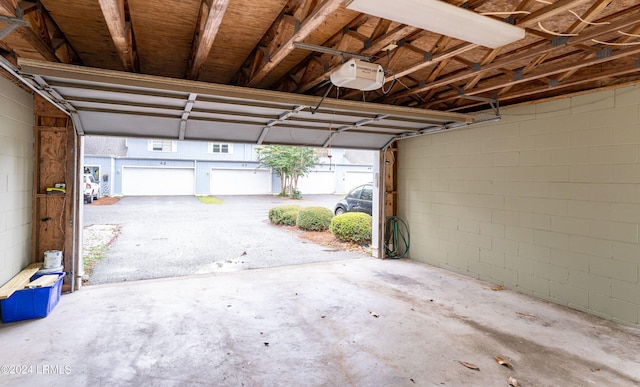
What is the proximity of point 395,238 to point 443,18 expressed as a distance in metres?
5.21

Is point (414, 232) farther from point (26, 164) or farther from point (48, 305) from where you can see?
point (26, 164)

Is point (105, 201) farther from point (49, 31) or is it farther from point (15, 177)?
point (49, 31)

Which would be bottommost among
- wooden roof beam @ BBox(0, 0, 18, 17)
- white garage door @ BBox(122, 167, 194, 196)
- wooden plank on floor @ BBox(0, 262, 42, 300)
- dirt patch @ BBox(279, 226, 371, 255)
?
dirt patch @ BBox(279, 226, 371, 255)

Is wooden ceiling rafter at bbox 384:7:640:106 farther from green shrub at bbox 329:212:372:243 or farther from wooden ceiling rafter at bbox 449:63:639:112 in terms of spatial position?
green shrub at bbox 329:212:372:243

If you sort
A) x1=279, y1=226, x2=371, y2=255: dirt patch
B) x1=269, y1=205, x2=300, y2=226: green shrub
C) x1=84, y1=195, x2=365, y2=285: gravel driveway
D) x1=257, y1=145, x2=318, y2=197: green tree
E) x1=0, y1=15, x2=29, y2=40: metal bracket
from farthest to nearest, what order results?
1. x1=257, y1=145, x2=318, y2=197: green tree
2. x1=269, y1=205, x2=300, y2=226: green shrub
3. x1=279, y1=226, x2=371, y2=255: dirt patch
4. x1=84, y1=195, x2=365, y2=285: gravel driveway
5. x1=0, y1=15, x2=29, y2=40: metal bracket

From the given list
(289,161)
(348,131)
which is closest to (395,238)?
(348,131)

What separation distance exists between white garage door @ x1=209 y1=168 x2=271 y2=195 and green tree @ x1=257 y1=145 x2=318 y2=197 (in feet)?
3.50

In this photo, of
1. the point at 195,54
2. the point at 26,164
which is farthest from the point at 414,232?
the point at 26,164

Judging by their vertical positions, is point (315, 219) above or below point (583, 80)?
below

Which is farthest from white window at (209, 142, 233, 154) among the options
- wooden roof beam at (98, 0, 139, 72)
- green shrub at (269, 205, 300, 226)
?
wooden roof beam at (98, 0, 139, 72)

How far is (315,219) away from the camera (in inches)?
390

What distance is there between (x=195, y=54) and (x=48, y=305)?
10.5 ft

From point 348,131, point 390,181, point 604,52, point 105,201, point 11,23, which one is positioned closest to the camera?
point 11,23

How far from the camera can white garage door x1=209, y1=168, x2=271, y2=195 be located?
19.8 meters
